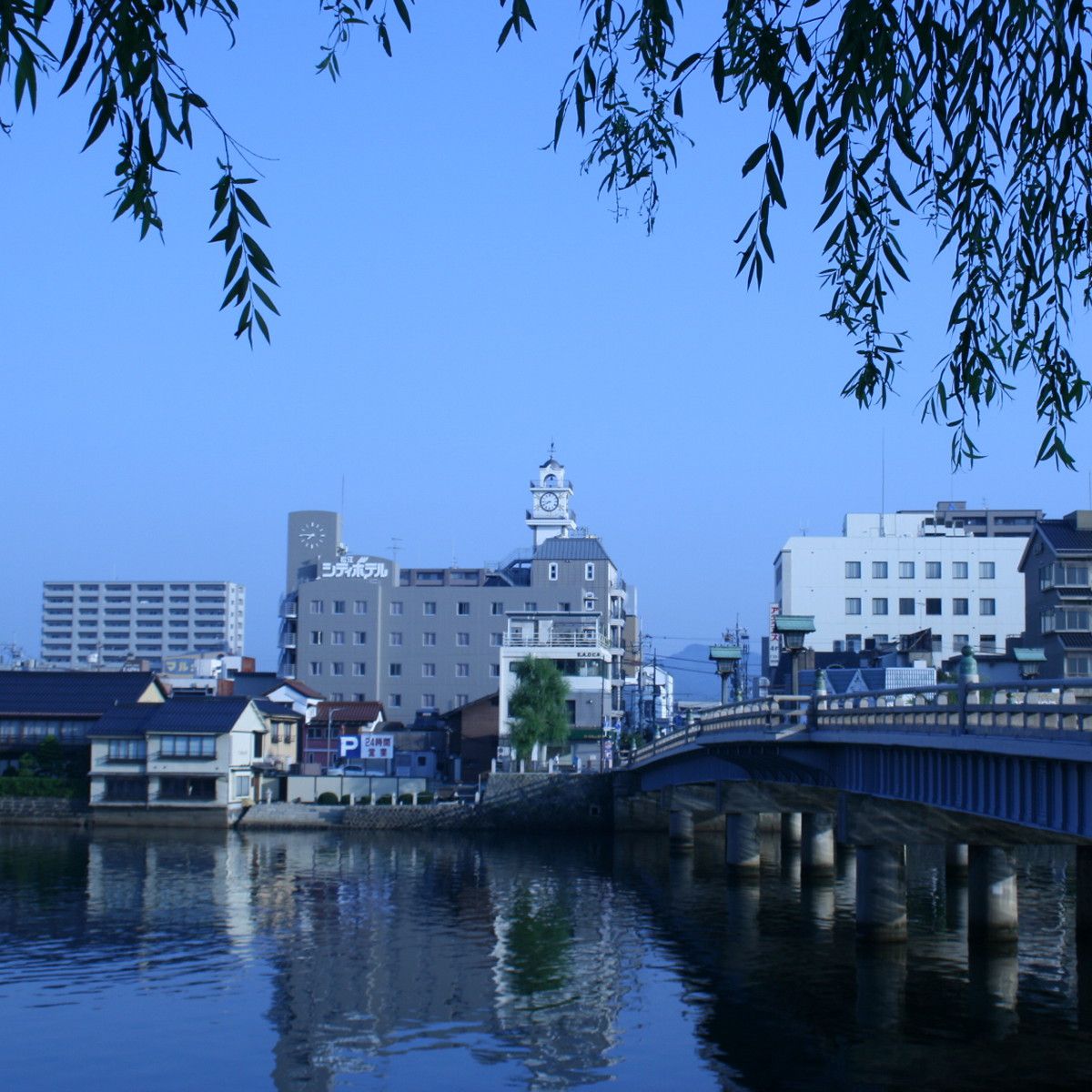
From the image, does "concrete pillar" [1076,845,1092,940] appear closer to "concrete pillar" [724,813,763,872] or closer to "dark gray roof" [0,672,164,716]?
"concrete pillar" [724,813,763,872]

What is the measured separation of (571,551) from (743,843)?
46551 millimetres

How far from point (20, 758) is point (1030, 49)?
2986 inches

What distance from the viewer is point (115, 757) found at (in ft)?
230

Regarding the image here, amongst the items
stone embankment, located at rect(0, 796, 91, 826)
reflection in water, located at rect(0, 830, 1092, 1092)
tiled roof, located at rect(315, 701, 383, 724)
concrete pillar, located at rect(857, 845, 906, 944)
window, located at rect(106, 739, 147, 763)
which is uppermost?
tiled roof, located at rect(315, 701, 383, 724)

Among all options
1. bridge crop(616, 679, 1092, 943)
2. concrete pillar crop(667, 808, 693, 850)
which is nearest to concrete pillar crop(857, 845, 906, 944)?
bridge crop(616, 679, 1092, 943)

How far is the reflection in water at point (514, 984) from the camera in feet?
77.1

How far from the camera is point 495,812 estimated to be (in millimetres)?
70062

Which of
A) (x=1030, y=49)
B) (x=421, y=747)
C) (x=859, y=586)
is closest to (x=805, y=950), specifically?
(x=1030, y=49)

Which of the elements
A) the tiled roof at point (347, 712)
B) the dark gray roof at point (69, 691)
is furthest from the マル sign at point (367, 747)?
the dark gray roof at point (69, 691)

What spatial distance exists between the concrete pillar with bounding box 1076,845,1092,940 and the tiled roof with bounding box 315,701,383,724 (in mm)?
58658

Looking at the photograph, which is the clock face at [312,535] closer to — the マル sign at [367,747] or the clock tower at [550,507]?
the clock tower at [550,507]

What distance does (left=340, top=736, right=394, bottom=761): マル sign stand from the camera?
79281 mm

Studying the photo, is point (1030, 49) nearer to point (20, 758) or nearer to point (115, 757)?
point (115, 757)

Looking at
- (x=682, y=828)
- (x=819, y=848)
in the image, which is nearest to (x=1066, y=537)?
(x=682, y=828)
